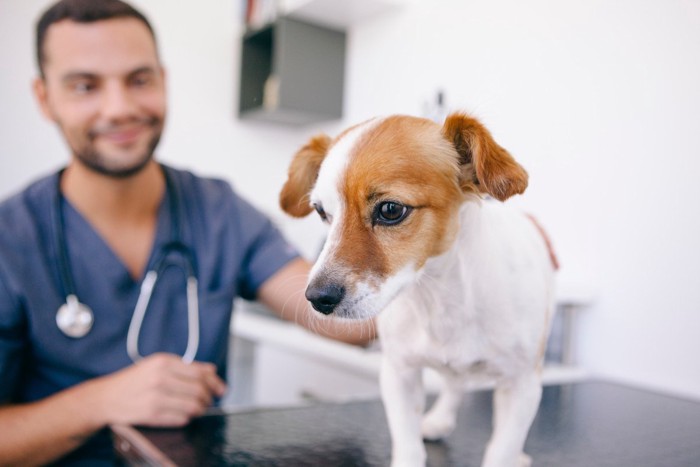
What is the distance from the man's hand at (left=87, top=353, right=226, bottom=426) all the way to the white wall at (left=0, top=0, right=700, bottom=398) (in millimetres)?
404

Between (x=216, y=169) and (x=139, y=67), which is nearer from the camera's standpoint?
(x=139, y=67)

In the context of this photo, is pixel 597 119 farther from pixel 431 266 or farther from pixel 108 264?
pixel 108 264

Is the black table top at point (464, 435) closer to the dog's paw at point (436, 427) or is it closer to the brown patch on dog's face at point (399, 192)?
the dog's paw at point (436, 427)

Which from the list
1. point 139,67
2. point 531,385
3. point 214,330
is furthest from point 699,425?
point 139,67

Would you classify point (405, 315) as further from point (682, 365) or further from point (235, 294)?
point (235, 294)

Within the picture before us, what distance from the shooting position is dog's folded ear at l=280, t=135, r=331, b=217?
0.55m

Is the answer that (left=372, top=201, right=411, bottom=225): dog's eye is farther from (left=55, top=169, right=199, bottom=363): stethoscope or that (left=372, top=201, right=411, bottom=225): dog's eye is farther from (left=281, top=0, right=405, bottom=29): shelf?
(left=55, top=169, right=199, bottom=363): stethoscope

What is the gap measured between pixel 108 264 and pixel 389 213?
599mm

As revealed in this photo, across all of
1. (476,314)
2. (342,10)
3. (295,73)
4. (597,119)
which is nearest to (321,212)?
(476,314)

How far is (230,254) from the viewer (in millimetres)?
1007

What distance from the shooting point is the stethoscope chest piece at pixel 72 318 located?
835 mm

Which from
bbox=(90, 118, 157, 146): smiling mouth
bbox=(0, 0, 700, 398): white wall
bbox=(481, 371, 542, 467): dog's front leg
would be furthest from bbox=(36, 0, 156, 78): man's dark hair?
bbox=(481, 371, 542, 467): dog's front leg

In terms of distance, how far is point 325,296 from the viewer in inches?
16.9

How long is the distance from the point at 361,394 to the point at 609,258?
0.74 metres
